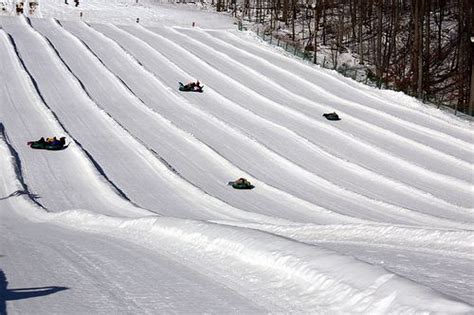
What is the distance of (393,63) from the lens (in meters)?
52.6

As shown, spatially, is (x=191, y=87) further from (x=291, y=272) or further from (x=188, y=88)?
(x=291, y=272)

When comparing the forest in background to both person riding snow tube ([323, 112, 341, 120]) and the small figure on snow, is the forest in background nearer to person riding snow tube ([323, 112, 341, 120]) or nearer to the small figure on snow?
the small figure on snow

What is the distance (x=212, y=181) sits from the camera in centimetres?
2081

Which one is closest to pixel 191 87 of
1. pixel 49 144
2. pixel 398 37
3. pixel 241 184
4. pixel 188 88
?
pixel 188 88

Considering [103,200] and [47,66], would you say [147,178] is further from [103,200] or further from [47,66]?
[47,66]

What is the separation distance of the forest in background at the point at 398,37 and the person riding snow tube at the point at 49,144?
79.1ft

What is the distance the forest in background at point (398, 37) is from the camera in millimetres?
46594

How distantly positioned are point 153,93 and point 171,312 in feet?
87.7

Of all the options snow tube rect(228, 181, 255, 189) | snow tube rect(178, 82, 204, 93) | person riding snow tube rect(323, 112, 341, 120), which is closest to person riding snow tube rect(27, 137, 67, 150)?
snow tube rect(228, 181, 255, 189)

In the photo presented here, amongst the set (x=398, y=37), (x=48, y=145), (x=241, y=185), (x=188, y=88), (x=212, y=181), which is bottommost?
(x=212, y=181)

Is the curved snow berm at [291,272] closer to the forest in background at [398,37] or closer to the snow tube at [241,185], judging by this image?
the snow tube at [241,185]

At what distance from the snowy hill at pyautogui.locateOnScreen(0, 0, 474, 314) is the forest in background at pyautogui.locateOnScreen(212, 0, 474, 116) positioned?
10.3 metres

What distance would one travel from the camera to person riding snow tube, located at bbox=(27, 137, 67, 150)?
75.2 feet

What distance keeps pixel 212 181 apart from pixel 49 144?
626 cm
